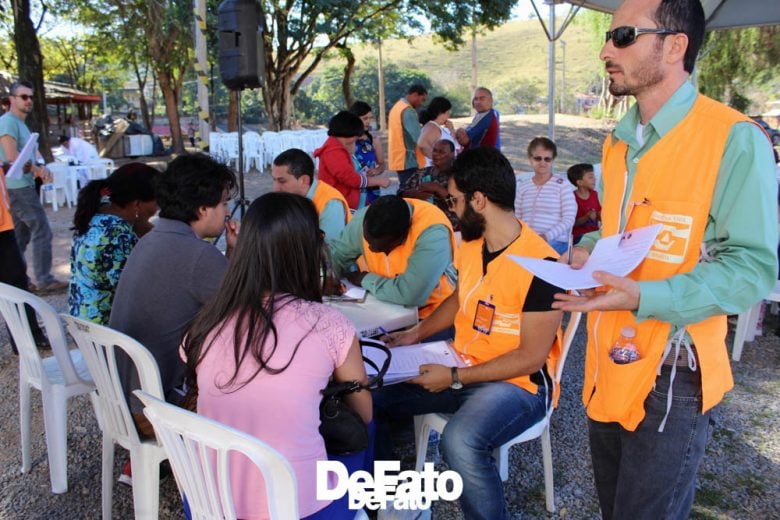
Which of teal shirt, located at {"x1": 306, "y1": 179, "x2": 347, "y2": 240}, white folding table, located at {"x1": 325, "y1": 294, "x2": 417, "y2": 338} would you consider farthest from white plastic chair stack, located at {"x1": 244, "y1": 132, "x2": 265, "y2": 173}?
Result: white folding table, located at {"x1": 325, "y1": 294, "x2": 417, "y2": 338}

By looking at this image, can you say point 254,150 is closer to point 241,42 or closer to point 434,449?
point 241,42

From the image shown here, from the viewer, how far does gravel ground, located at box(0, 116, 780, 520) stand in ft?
8.73

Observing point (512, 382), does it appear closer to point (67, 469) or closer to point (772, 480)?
point (772, 480)

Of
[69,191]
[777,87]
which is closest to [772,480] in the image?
[69,191]

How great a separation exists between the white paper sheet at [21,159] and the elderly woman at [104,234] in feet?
7.96

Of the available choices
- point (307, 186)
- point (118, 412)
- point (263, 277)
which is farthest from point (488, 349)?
point (307, 186)

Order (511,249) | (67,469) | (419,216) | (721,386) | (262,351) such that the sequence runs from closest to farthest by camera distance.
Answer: (721,386), (262,351), (511,249), (67,469), (419,216)

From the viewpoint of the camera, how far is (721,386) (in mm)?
1396

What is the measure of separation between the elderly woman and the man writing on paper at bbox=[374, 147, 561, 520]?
142 centimetres

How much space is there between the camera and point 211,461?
151 cm

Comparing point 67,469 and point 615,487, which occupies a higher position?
point 615,487

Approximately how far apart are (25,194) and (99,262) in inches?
120

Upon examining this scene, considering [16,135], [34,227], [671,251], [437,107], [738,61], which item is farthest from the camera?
[738,61]

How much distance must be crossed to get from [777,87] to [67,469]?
3642cm
